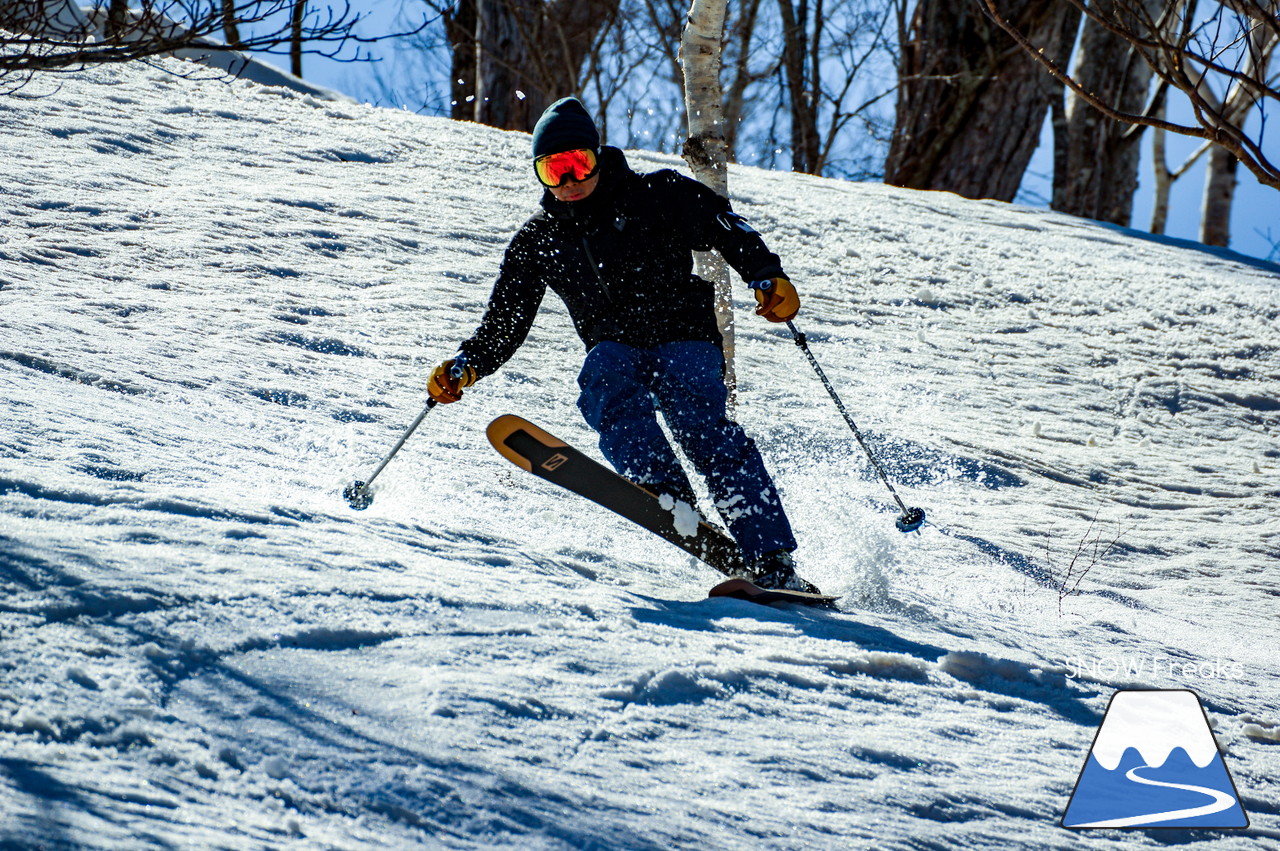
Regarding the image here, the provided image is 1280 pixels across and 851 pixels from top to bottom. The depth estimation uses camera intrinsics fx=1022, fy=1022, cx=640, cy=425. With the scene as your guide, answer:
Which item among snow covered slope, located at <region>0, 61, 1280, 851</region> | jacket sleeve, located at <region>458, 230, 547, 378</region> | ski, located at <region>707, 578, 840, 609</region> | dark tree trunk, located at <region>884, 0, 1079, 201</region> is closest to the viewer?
snow covered slope, located at <region>0, 61, 1280, 851</region>

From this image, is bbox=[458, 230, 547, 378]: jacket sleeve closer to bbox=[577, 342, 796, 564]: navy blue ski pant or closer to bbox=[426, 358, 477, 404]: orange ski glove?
bbox=[426, 358, 477, 404]: orange ski glove

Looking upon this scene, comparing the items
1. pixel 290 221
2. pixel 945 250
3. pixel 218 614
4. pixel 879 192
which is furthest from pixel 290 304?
pixel 879 192

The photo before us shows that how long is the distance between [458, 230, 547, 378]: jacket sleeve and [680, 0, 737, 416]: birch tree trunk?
2214 millimetres

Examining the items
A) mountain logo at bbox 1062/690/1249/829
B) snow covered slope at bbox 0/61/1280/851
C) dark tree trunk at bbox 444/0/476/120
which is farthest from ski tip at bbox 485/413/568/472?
dark tree trunk at bbox 444/0/476/120

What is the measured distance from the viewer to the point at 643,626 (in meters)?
2.60

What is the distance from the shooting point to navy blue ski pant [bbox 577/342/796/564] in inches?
128

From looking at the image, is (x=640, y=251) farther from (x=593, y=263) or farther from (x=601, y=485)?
(x=601, y=485)

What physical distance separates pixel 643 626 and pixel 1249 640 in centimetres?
250

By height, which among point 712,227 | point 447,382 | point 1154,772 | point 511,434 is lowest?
point 1154,772

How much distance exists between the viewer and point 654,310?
3.42 meters

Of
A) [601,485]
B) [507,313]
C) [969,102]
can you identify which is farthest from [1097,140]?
[601,485]

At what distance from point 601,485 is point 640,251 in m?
0.79

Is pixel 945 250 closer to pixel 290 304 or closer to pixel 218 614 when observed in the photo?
pixel 290 304

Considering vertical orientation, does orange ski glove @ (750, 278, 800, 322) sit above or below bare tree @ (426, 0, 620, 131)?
below
